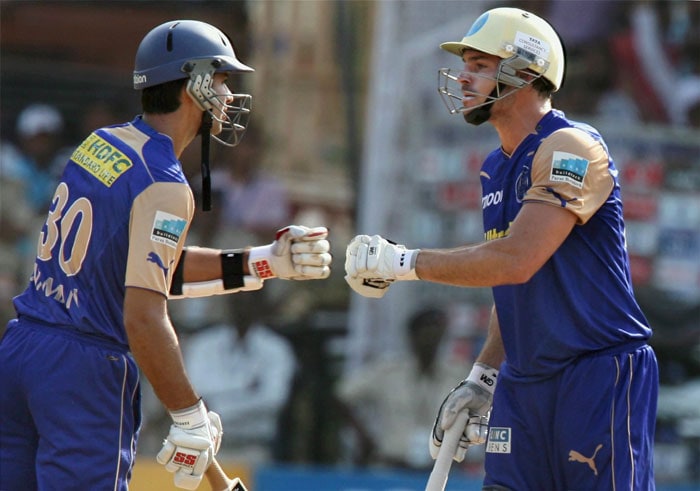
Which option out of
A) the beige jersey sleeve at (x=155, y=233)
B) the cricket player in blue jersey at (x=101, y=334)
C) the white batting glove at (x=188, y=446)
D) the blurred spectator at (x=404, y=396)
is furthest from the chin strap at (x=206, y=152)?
the blurred spectator at (x=404, y=396)

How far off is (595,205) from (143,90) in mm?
1810

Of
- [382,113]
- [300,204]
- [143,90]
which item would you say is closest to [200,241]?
[300,204]

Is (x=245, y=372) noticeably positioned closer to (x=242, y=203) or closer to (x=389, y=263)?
(x=242, y=203)

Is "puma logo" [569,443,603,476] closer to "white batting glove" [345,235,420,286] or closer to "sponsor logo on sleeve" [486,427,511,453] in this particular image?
"sponsor logo on sleeve" [486,427,511,453]

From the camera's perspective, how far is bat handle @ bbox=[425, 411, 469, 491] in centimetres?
545

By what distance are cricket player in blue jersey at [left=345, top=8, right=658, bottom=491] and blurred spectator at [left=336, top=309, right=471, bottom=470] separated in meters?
4.86

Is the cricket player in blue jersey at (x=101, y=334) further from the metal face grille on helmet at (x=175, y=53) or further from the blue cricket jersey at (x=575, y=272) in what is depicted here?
the blue cricket jersey at (x=575, y=272)

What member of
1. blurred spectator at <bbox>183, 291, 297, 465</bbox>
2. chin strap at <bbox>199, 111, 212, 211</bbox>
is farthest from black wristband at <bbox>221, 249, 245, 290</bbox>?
blurred spectator at <bbox>183, 291, 297, 465</bbox>

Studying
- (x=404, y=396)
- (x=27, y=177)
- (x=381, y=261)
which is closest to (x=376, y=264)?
(x=381, y=261)

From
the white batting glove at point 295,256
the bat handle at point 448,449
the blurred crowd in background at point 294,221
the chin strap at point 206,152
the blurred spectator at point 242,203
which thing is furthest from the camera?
Answer: the blurred spectator at point 242,203

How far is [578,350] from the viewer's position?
5016 mm

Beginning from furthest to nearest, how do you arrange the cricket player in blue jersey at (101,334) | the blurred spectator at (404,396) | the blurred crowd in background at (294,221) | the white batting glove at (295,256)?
the blurred crowd in background at (294,221), the blurred spectator at (404,396), the white batting glove at (295,256), the cricket player in blue jersey at (101,334)

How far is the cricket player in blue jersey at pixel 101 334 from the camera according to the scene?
4.76 metres

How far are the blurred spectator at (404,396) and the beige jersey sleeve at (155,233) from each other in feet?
18.0
